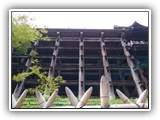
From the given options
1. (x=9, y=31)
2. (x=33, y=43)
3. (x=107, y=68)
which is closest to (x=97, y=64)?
(x=107, y=68)

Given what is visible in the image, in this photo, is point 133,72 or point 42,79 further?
point 133,72

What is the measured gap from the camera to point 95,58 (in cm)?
366

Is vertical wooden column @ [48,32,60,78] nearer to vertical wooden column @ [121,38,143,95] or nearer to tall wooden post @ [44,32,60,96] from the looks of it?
tall wooden post @ [44,32,60,96]

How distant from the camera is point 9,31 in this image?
337 centimetres

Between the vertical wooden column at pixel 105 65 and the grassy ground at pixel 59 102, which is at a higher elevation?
the vertical wooden column at pixel 105 65

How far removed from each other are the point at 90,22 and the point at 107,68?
58 cm

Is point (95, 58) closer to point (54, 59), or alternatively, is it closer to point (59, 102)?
point (54, 59)

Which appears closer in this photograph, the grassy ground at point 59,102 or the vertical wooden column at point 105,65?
the grassy ground at point 59,102

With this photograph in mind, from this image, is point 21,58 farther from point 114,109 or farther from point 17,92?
point 114,109

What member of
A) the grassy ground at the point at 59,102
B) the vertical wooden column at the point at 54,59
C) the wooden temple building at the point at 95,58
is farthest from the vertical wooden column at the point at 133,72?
the vertical wooden column at the point at 54,59

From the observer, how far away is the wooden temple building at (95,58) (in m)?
3.43

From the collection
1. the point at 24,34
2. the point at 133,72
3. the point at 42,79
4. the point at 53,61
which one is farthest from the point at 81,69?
the point at 24,34

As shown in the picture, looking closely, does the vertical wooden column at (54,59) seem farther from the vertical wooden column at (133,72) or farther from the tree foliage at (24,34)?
the vertical wooden column at (133,72)

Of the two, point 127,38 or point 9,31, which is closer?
point 9,31
